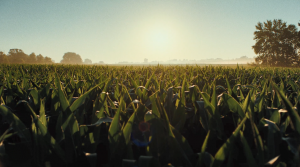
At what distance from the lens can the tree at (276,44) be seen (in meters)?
39.4

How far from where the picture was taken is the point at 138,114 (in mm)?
947

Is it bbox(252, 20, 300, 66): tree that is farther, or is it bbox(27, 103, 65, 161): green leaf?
bbox(252, 20, 300, 66): tree

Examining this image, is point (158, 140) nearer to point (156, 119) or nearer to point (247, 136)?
point (156, 119)

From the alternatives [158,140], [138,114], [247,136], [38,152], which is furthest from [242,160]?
[38,152]

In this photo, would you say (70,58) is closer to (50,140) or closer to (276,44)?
(276,44)

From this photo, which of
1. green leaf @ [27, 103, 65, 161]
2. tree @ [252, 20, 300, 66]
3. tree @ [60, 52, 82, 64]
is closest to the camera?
green leaf @ [27, 103, 65, 161]

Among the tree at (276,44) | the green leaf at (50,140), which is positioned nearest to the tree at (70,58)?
the tree at (276,44)

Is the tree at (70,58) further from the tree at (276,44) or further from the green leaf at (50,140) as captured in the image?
the green leaf at (50,140)

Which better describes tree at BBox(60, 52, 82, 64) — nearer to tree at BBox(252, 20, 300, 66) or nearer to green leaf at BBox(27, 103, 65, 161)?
tree at BBox(252, 20, 300, 66)

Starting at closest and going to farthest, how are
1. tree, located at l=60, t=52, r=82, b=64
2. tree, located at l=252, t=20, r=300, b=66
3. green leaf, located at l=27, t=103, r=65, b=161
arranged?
green leaf, located at l=27, t=103, r=65, b=161
tree, located at l=252, t=20, r=300, b=66
tree, located at l=60, t=52, r=82, b=64

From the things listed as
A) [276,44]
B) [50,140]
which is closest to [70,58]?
[276,44]

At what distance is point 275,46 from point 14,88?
52.7m

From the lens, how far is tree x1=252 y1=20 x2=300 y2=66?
129ft

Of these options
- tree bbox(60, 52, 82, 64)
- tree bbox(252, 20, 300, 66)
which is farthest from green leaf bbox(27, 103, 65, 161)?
tree bbox(60, 52, 82, 64)
